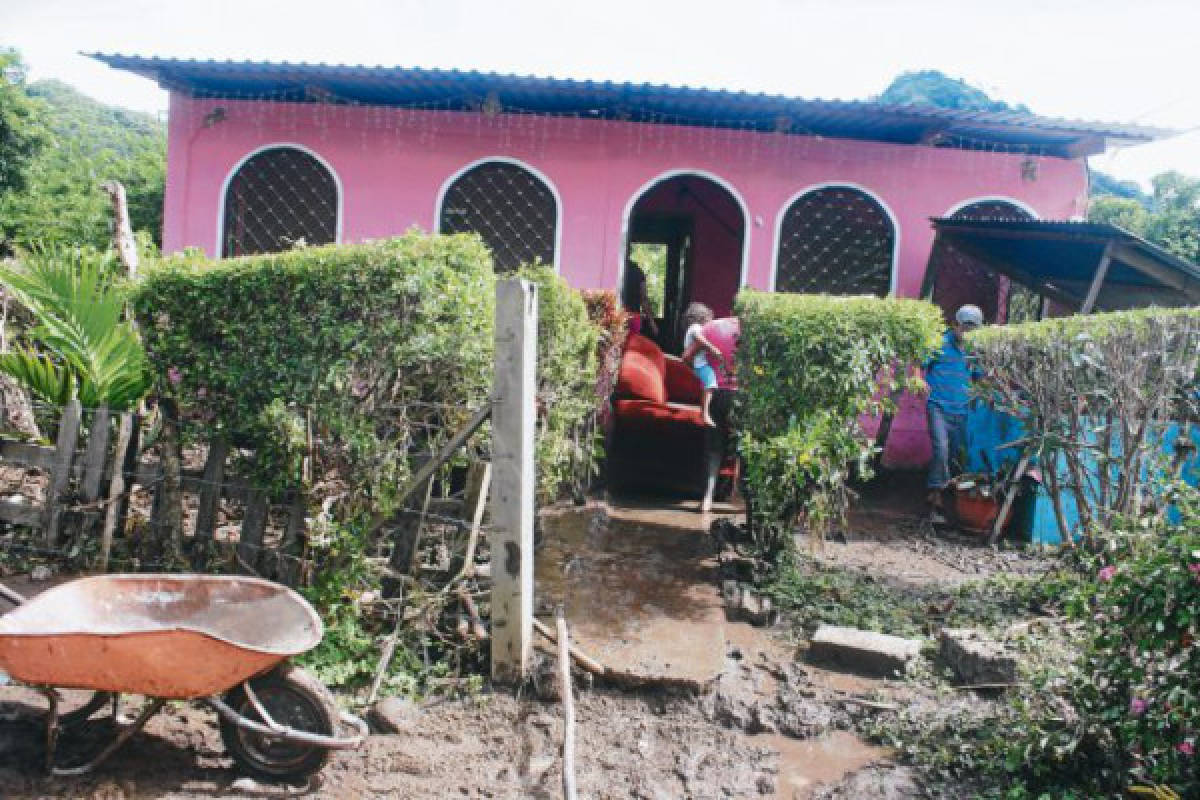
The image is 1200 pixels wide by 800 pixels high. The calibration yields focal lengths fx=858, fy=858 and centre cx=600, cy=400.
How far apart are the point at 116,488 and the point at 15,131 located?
15.5 metres

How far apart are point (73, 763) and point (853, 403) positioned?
181 inches

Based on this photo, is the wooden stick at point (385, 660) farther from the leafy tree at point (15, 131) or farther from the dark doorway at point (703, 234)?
the leafy tree at point (15, 131)

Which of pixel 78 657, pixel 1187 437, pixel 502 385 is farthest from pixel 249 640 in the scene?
pixel 1187 437

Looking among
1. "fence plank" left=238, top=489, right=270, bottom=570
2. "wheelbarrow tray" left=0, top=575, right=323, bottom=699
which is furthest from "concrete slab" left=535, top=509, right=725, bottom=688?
"wheelbarrow tray" left=0, top=575, right=323, bottom=699

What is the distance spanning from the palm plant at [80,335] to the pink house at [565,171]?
5.40m

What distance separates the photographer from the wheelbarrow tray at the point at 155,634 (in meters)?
2.94

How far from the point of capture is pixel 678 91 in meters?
9.16

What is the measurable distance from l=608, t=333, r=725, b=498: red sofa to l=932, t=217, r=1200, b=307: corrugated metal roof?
400 cm

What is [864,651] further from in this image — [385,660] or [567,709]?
[385,660]

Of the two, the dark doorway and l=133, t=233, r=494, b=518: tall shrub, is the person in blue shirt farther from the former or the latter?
l=133, t=233, r=494, b=518: tall shrub

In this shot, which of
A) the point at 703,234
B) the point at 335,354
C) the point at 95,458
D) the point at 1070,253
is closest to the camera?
the point at 335,354

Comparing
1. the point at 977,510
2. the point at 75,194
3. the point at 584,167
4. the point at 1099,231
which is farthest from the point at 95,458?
the point at 75,194

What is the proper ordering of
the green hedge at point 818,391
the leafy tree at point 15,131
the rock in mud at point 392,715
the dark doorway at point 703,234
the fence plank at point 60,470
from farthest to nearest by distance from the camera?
the leafy tree at point 15,131 → the dark doorway at point 703,234 → the green hedge at point 818,391 → the fence plank at point 60,470 → the rock in mud at point 392,715

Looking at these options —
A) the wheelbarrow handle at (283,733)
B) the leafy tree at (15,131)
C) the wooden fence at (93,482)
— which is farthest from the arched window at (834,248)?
the leafy tree at (15,131)
